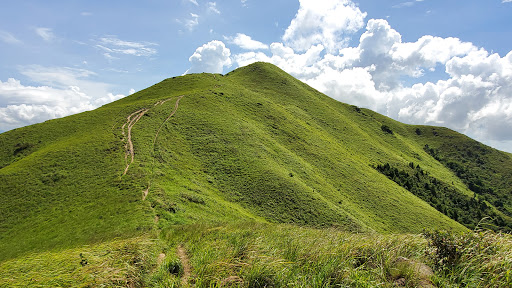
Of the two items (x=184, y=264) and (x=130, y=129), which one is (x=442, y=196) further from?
(x=184, y=264)

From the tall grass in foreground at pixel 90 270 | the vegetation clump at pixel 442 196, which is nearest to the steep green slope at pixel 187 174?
the vegetation clump at pixel 442 196

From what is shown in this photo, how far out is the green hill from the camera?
2383cm

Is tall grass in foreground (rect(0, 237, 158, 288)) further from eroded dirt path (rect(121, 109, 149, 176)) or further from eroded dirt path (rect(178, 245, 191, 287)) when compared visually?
eroded dirt path (rect(121, 109, 149, 176))

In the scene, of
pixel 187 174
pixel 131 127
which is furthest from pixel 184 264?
pixel 131 127

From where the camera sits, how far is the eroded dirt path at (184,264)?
6.50 meters

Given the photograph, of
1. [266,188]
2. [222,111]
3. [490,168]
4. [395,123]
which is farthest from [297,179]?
[490,168]

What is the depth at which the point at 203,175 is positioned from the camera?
38.4 m

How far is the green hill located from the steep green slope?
199 mm

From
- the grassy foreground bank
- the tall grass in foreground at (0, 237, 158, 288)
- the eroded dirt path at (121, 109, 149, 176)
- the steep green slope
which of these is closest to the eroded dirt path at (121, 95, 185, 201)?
the eroded dirt path at (121, 109, 149, 176)

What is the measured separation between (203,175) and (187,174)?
2.93 m

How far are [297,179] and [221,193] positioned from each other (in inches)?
598

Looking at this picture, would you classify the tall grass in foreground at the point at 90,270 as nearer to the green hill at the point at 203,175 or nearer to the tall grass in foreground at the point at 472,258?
the tall grass in foreground at the point at 472,258

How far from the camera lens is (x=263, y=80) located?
108938 millimetres

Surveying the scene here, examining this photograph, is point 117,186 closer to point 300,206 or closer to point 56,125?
point 300,206
